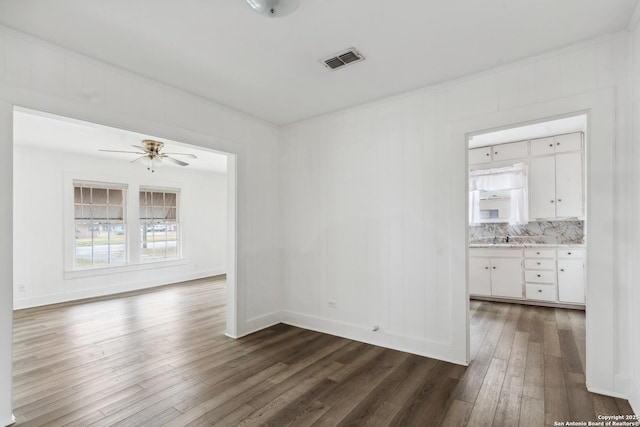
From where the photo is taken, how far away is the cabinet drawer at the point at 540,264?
16.9 feet

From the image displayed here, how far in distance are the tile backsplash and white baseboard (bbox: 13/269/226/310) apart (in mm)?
6656

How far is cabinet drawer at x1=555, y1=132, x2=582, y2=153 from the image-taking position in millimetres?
5242

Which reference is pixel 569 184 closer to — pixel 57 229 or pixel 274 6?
pixel 274 6

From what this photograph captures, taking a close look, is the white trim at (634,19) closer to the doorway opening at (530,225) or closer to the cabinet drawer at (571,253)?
the doorway opening at (530,225)

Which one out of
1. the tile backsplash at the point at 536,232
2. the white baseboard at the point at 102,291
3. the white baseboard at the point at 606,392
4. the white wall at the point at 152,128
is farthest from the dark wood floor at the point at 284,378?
the tile backsplash at the point at 536,232

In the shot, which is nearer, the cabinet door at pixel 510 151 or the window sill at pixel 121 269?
the cabinet door at pixel 510 151

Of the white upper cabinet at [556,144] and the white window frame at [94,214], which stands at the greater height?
the white upper cabinet at [556,144]

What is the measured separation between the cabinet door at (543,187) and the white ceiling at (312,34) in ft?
11.5

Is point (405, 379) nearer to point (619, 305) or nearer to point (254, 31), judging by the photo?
point (619, 305)

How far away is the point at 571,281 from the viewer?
16.5 feet

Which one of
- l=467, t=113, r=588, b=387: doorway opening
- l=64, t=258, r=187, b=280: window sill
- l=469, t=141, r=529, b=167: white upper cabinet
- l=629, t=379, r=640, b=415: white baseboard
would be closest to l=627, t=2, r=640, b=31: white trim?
l=629, t=379, r=640, b=415: white baseboard

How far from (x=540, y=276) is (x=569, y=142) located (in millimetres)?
2311

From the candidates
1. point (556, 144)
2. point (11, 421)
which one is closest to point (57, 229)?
point (11, 421)

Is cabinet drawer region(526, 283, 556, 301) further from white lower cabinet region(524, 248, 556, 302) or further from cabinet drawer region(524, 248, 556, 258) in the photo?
cabinet drawer region(524, 248, 556, 258)
